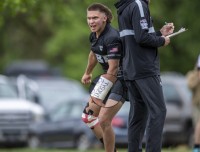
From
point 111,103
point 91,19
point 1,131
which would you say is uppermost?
point 91,19

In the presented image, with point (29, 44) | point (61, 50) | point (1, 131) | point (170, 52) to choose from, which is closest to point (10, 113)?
point (1, 131)

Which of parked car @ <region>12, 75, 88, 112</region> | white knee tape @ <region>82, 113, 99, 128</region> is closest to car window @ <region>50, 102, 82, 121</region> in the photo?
parked car @ <region>12, 75, 88, 112</region>

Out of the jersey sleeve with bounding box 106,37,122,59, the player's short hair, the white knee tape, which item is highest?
the player's short hair

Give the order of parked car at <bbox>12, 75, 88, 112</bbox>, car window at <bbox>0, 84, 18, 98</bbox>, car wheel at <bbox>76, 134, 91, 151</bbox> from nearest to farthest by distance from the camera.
Answer: car wheel at <bbox>76, 134, 91, 151</bbox> → car window at <bbox>0, 84, 18, 98</bbox> → parked car at <bbox>12, 75, 88, 112</bbox>

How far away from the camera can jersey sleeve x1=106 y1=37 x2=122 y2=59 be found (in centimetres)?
1134

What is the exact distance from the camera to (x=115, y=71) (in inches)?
453

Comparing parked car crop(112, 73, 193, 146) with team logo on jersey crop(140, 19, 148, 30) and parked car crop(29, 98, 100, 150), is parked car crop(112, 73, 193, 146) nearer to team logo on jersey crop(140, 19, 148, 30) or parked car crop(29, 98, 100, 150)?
parked car crop(29, 98, 100, 150)

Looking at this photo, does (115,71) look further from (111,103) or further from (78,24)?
(78,24)

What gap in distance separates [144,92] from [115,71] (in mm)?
725

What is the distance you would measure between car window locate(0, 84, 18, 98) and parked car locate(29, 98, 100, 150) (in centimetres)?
139

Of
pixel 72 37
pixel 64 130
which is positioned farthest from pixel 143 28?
pixel 72 37

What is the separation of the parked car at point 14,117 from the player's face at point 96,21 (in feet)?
47.4

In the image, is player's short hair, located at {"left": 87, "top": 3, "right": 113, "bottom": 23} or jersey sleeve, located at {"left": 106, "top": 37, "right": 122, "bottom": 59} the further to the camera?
player's short hair, located at {"left": 87, "top": 3, "right": 113, "bottom": 23}

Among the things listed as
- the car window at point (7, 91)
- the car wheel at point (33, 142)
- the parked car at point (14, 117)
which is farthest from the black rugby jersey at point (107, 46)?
the car window at point (7, 91)
